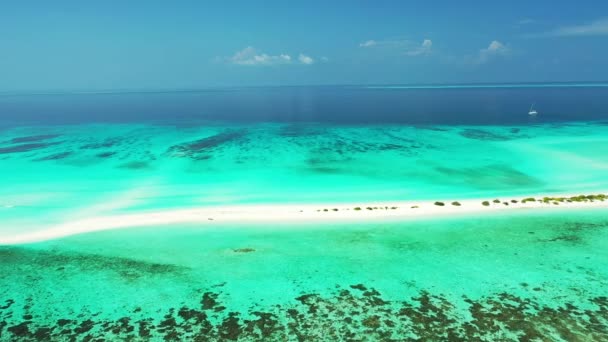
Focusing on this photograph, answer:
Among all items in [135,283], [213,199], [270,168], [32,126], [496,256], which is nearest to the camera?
[135,283]

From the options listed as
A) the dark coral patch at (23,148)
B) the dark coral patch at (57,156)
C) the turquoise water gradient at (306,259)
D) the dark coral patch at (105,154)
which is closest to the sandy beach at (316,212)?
the turquoise water gradient at (306,259)

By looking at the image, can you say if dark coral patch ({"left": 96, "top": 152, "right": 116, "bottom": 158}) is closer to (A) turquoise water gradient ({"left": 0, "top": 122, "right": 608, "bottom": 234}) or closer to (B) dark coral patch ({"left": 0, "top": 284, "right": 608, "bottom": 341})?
(A) turquoise water gradient ({"left": 0, "top": 122, "right": 608, "bottom": 234})

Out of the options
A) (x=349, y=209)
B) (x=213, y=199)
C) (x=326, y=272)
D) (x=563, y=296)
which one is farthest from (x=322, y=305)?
→ (x=213, y=199)

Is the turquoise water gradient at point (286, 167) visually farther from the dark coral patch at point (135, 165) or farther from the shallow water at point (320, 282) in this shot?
the shallow water at point (320, 282)

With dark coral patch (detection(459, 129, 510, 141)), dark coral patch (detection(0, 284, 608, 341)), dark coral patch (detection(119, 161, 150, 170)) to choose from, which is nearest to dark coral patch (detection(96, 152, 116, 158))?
dark coral patch (detection(119, 161, 150, 170))

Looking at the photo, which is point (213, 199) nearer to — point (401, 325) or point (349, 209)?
point (349, 209)

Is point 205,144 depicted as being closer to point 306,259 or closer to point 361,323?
point 306,259
